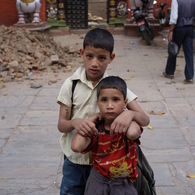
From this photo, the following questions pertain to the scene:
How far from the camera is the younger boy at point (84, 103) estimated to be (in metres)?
2.14

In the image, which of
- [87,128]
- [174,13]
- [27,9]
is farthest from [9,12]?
[87,128]

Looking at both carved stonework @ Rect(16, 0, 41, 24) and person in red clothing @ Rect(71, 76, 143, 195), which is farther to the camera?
carved stonework @ Rect(16, 0, 41, 24)

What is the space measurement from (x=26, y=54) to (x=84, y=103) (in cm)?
704

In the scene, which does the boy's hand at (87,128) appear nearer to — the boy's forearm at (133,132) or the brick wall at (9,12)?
the boy's forearm at (133,132)

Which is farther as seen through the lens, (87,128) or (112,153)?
(112,153)

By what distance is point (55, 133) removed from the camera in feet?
15.4

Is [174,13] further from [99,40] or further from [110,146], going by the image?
[110,146]

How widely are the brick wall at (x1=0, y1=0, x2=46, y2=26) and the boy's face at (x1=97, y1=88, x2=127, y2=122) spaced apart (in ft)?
39.5

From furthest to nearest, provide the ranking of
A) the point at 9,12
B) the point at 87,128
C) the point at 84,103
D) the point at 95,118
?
the point at 9,12 < the point at 84,103 < the point at 95,118 < the point at 87,128

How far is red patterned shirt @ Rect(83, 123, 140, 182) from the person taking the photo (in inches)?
80.4

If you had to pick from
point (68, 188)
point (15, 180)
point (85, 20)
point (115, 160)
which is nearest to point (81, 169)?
point (68, 188)

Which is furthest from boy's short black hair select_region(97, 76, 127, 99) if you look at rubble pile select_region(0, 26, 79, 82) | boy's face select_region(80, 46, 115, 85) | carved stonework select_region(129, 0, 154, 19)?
carved stonework select_region(129, 0, 154, 19)

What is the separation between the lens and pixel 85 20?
14.5 meters

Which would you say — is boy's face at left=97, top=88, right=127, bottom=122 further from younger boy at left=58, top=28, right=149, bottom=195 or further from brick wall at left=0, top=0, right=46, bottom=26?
brick wall at left=0, top=0, right=46, bottom=26
